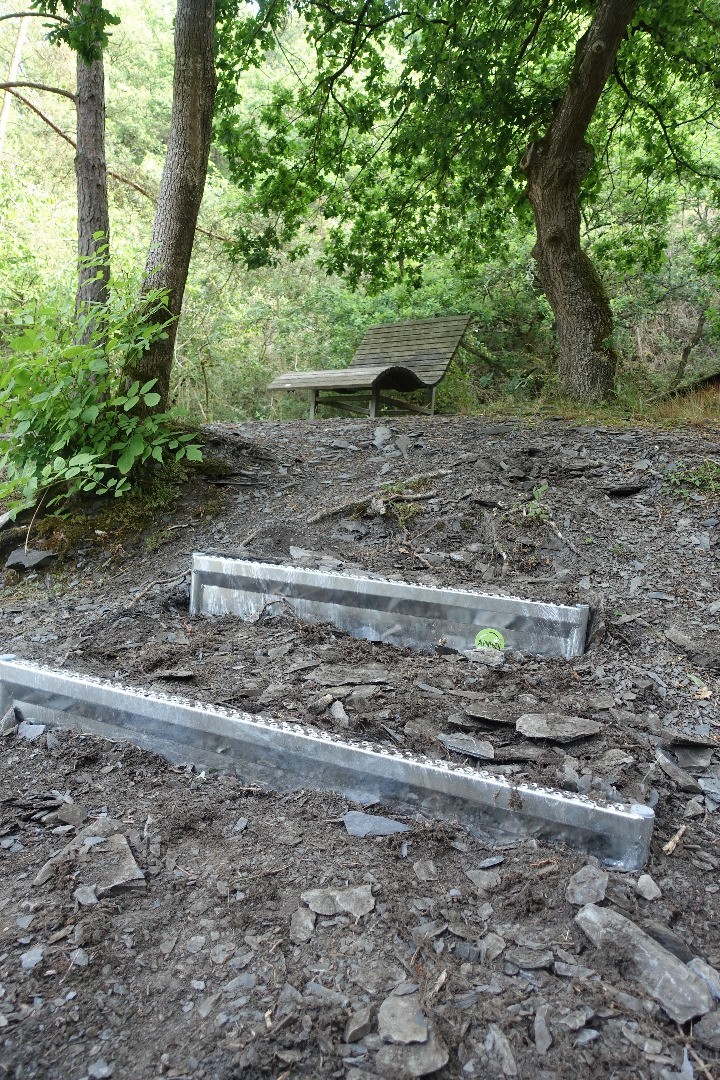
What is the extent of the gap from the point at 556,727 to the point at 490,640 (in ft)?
2.13

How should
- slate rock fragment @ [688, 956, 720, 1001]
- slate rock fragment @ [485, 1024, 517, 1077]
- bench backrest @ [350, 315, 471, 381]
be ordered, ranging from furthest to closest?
bench backrest @ [350, 315, 471, 381] → slate rock fragment @ [688, 956, 720, 1001] → slate rock fragment @ [485, 1024, 517, 1077]

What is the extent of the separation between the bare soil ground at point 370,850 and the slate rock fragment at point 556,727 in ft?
0.11

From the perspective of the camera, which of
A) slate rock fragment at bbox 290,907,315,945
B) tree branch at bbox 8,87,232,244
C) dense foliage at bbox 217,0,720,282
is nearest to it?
slate rock fragment at bbox 290,907,315,945

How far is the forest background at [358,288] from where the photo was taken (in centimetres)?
790

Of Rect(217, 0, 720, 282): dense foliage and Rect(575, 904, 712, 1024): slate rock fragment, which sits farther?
Rect(217, 0, 720, 282): dense foliage

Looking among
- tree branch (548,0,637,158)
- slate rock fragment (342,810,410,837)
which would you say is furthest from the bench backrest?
slate rock fragment (342,810,410,837)

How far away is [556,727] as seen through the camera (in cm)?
205

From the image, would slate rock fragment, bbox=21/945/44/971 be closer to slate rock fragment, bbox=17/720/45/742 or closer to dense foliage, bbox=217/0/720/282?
slate rock fragment, bbox=17/720/45/742

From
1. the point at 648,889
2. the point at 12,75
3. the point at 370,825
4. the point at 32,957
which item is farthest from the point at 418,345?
the point at 12,75

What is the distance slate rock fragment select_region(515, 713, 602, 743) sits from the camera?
6.61ft

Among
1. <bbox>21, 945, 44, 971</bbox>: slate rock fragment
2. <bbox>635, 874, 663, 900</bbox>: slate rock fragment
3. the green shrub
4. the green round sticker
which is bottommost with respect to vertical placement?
<bbox>21, 945, 44, 971</bbox>: slate rock fragment

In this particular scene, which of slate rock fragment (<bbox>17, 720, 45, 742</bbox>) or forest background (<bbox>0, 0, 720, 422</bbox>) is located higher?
forest background (<bbox>0, 0, 720, 422</bbox>)

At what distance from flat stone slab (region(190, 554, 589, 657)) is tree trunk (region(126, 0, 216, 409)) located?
5.07 feet

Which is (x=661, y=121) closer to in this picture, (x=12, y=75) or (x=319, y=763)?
(x=319, y=763)
